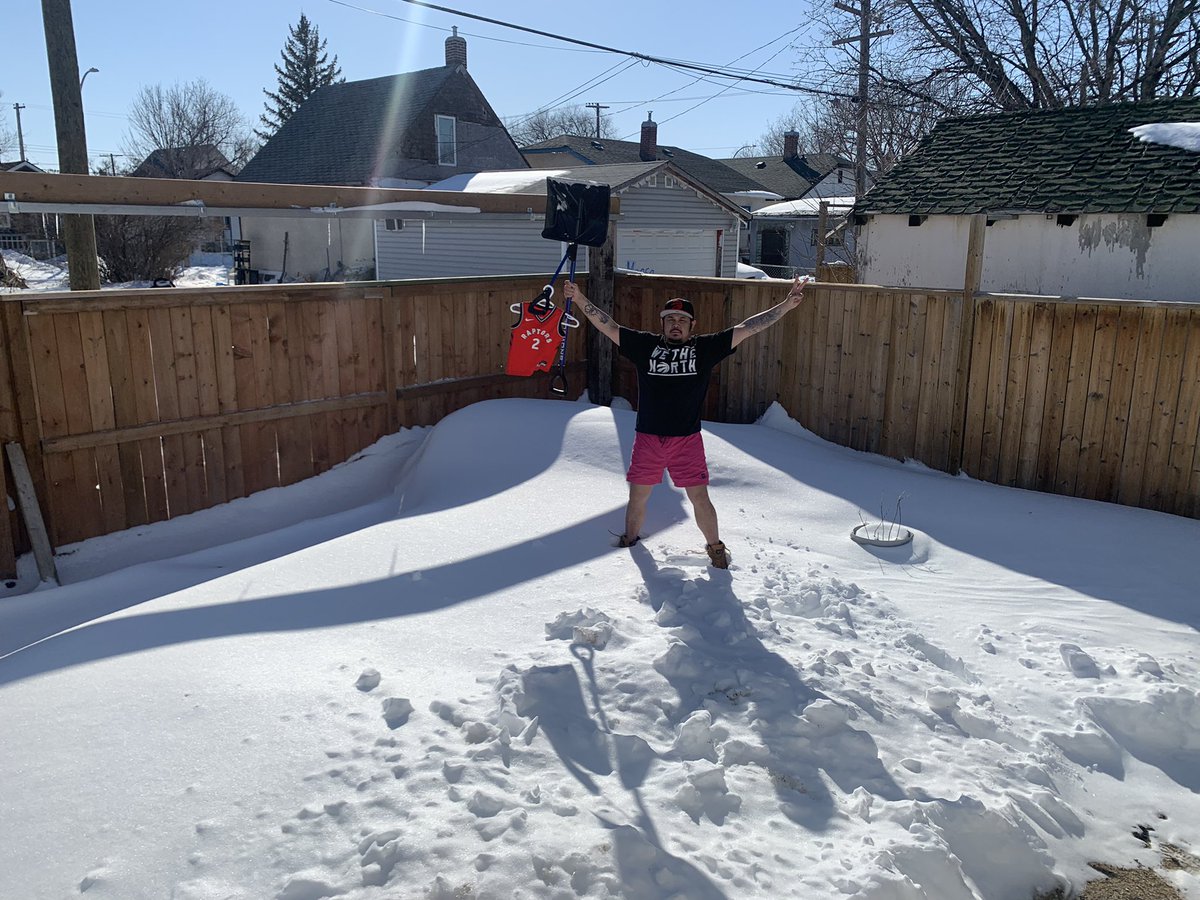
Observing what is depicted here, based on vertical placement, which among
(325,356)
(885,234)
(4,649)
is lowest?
(4,649)

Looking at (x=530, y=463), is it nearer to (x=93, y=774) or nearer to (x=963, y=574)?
(x=963, y=574)

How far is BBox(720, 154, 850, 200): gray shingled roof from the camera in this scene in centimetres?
4303

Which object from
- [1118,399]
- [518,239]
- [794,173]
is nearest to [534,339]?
[1118,399]

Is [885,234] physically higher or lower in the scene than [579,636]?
higher

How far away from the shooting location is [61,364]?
673 cm

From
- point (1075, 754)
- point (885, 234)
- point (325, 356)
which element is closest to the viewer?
point (1075, 754)

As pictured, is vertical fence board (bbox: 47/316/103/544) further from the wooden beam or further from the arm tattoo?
the arm tattoo

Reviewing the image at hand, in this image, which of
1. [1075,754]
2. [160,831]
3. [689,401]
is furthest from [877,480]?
[160,831]

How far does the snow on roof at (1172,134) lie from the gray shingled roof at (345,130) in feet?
73.3

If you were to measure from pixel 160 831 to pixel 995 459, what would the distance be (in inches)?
278

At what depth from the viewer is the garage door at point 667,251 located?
2195 centimetres

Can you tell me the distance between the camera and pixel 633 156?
4703cm

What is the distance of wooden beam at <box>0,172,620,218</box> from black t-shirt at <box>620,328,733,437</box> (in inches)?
146

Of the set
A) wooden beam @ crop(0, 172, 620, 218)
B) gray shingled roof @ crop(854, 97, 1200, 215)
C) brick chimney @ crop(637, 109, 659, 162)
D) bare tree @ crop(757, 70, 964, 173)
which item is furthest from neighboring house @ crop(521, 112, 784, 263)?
wooden beam @ crop(0, 172, 620, 218)
